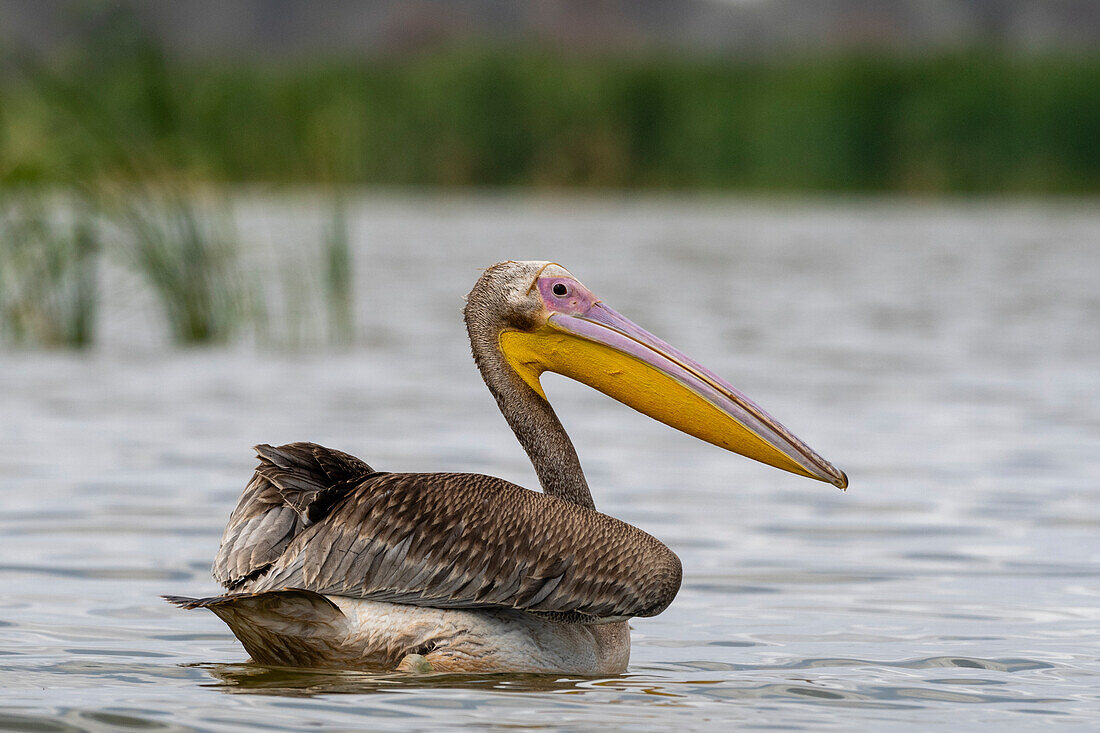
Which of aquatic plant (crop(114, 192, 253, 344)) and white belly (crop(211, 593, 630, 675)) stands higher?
aquatic plant (crop(114, 192, 253, 344))

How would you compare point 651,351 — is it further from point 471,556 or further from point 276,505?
point 276,505

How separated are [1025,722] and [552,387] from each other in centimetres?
720

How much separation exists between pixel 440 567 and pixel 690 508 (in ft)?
10.2

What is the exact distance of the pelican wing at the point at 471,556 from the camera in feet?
15.3

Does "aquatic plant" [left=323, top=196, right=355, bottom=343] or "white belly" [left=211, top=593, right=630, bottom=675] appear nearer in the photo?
"white belly" [left=211, top=593, right=630, bottom=675]

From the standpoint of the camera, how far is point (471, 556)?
4.66 meters

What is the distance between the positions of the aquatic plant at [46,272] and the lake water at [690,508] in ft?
0.77

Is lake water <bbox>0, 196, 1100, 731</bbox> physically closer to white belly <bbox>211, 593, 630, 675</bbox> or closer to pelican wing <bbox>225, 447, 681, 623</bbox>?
white belly <bbox>211, 593, 630, 675</bbox>

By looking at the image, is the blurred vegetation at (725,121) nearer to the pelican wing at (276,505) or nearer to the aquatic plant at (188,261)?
the aquatic plant at (188,261)

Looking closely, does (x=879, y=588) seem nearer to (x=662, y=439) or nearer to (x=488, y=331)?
(x=488, y=331)

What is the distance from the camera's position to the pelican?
4.66m

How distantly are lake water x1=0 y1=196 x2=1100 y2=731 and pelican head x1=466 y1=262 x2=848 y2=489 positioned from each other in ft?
1.93

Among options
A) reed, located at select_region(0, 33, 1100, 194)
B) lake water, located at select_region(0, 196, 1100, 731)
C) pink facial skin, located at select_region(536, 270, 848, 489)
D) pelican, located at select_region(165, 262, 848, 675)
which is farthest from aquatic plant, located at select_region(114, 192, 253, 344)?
reed, located at select_region(0, 33, 1100, 194)

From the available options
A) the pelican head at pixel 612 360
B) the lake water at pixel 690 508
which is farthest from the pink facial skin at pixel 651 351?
the lake water at pixel 690 508
